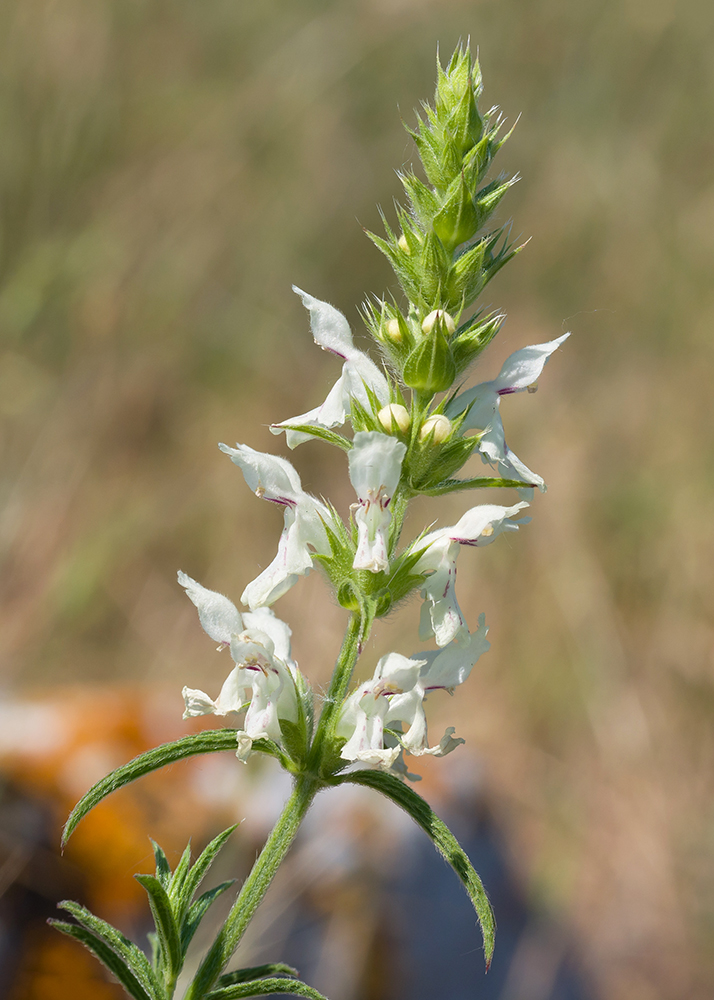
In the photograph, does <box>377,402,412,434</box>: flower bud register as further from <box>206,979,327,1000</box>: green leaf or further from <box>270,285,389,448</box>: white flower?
<box>206,979,327,1000</box>: green leaf

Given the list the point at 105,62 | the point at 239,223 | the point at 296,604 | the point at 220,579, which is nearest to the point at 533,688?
the point at 296,604

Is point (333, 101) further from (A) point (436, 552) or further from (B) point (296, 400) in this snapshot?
(A) point (436, 552)

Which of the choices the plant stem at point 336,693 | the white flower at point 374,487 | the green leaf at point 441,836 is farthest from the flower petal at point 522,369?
the green leaf at point 441,836

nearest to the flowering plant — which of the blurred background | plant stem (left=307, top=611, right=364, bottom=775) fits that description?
plant stem (left=307, top=611, right=364, bottom=775)

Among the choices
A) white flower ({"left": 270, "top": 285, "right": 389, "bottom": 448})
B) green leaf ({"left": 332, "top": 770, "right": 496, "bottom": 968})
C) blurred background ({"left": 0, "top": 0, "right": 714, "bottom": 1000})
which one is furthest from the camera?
blurred background ({"left": 0, "top": 0, "right": 714, "bottom": 1000})

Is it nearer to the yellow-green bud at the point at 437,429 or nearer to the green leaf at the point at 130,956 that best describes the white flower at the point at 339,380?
the yellow-green bud at the point at 437,429

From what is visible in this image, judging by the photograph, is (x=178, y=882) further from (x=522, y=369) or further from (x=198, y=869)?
(x=522, y=369)
